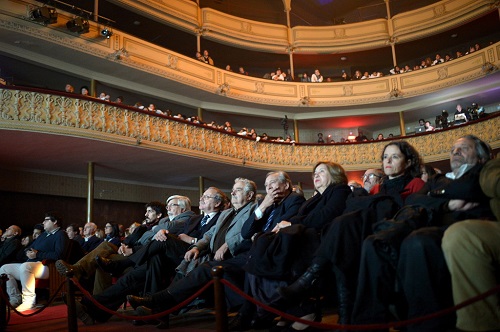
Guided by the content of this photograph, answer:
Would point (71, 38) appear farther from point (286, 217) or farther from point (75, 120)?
point (286, 217)

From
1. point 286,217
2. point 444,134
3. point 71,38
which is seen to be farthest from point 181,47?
point 286,217

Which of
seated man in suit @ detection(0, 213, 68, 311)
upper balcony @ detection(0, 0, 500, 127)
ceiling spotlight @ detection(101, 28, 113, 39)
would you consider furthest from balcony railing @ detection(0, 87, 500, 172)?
seated man in suit @ detection(0, 213, 68, 311)

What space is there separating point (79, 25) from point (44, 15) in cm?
87

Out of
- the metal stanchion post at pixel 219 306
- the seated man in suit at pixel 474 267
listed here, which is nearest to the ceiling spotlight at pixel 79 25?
the metal stanchion post at pixel 219 306

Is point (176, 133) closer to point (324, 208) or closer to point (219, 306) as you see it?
point (324, 208)

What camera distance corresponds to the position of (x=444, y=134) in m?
13.6

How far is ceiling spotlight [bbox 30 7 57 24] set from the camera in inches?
387

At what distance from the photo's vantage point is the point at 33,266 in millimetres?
5781

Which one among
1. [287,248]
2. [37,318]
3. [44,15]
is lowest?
[37,318]

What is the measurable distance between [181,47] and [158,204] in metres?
11.5

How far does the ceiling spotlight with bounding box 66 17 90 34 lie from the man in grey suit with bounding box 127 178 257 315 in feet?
26.9

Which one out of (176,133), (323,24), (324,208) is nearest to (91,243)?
(176,133)

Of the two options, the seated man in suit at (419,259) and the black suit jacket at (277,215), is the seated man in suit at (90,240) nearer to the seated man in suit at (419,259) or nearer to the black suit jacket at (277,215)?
the black suit jacket at (277,215)

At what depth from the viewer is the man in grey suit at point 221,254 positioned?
11.6ft
